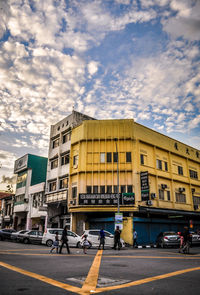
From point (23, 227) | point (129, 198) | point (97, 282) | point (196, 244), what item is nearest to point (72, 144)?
point (129, 198)

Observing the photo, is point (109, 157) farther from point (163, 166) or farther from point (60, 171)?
point (163, 166)

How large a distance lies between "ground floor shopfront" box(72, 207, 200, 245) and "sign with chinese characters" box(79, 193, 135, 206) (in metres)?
1.46

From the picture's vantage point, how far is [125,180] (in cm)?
2709

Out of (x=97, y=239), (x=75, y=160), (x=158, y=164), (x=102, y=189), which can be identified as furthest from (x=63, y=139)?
(x=97, y=239)

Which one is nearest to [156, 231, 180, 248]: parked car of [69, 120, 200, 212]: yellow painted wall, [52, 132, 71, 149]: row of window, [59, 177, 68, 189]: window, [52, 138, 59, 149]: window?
[69, 120, 200, 212]: yellow painted wall

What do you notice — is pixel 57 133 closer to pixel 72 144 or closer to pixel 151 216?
pixel 72 144

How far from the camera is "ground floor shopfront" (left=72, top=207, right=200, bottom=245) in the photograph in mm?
25172

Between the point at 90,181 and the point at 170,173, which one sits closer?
the point at 90,181

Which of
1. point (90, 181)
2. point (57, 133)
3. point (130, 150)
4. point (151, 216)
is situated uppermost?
point (57, 133)

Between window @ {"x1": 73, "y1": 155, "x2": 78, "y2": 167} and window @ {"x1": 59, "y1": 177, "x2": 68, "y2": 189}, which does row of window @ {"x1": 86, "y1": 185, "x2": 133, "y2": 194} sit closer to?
window @ {"x1": 73, "y1": 155, "x2": 78, "y2": 167}

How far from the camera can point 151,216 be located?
28.2m

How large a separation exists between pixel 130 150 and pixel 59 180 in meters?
10.7

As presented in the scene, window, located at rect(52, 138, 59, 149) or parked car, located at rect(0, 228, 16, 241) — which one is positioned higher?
window, located at rect(52, 138, 59, 149)

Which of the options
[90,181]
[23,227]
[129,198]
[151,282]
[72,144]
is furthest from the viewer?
[23,227]
